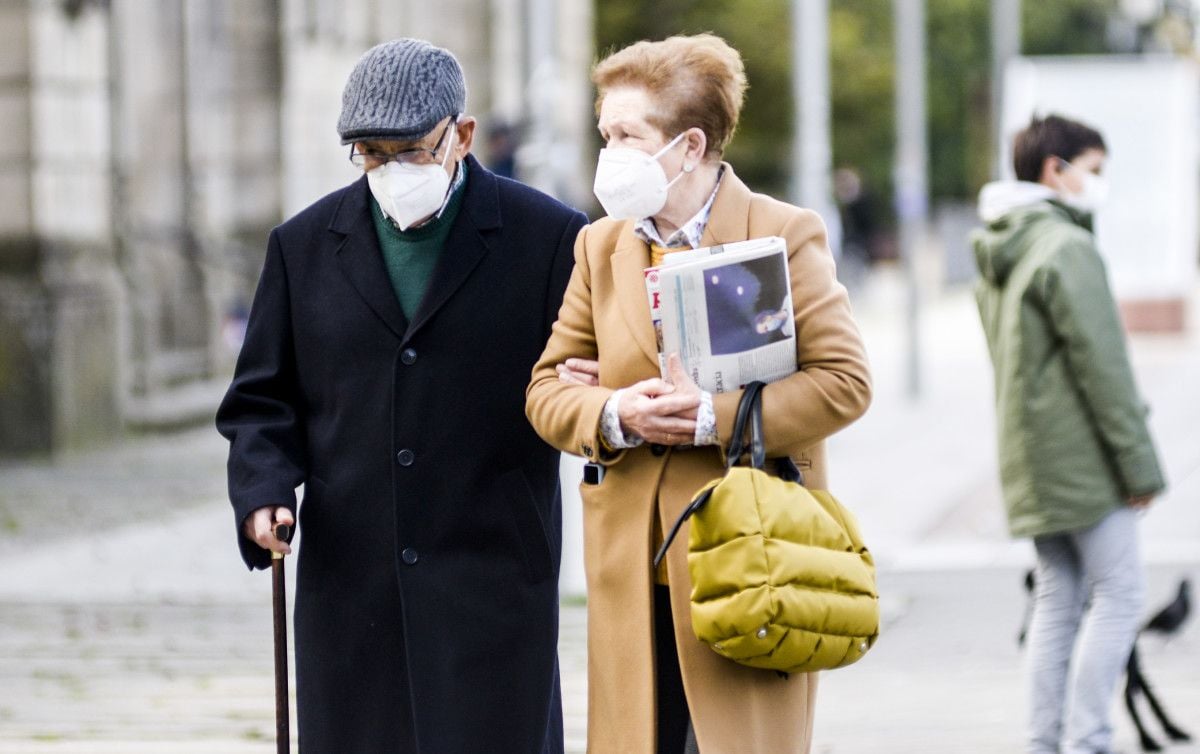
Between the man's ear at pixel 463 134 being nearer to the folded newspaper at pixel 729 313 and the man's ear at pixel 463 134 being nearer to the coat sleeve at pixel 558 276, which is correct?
the coat sleeve at pixel 558 276

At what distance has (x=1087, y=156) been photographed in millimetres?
6117

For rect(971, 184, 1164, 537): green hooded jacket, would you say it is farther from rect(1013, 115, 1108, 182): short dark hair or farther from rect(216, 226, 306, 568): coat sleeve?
rect(216, 226, 306, 568): coat sleeve

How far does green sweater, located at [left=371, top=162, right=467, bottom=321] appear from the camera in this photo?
176 inches

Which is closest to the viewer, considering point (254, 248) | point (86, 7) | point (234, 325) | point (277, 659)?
point (277, 659)

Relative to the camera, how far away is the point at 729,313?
389 centimetres

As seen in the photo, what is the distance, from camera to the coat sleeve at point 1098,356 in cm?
584

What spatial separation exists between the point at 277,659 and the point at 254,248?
17.0 meters

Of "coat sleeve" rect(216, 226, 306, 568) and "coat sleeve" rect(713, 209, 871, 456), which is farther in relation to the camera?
"coat sleeve" rect(216, 226, 306, 568)

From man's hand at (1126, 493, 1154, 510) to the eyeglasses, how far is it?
2.42m

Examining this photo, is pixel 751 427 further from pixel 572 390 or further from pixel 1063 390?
pixel 1063 390

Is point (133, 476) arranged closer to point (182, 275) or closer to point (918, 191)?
point (182, 275)

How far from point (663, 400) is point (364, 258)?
0.82 meters

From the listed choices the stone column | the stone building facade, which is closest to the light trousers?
the stone building facade

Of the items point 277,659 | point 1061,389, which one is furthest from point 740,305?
point 1061,389
